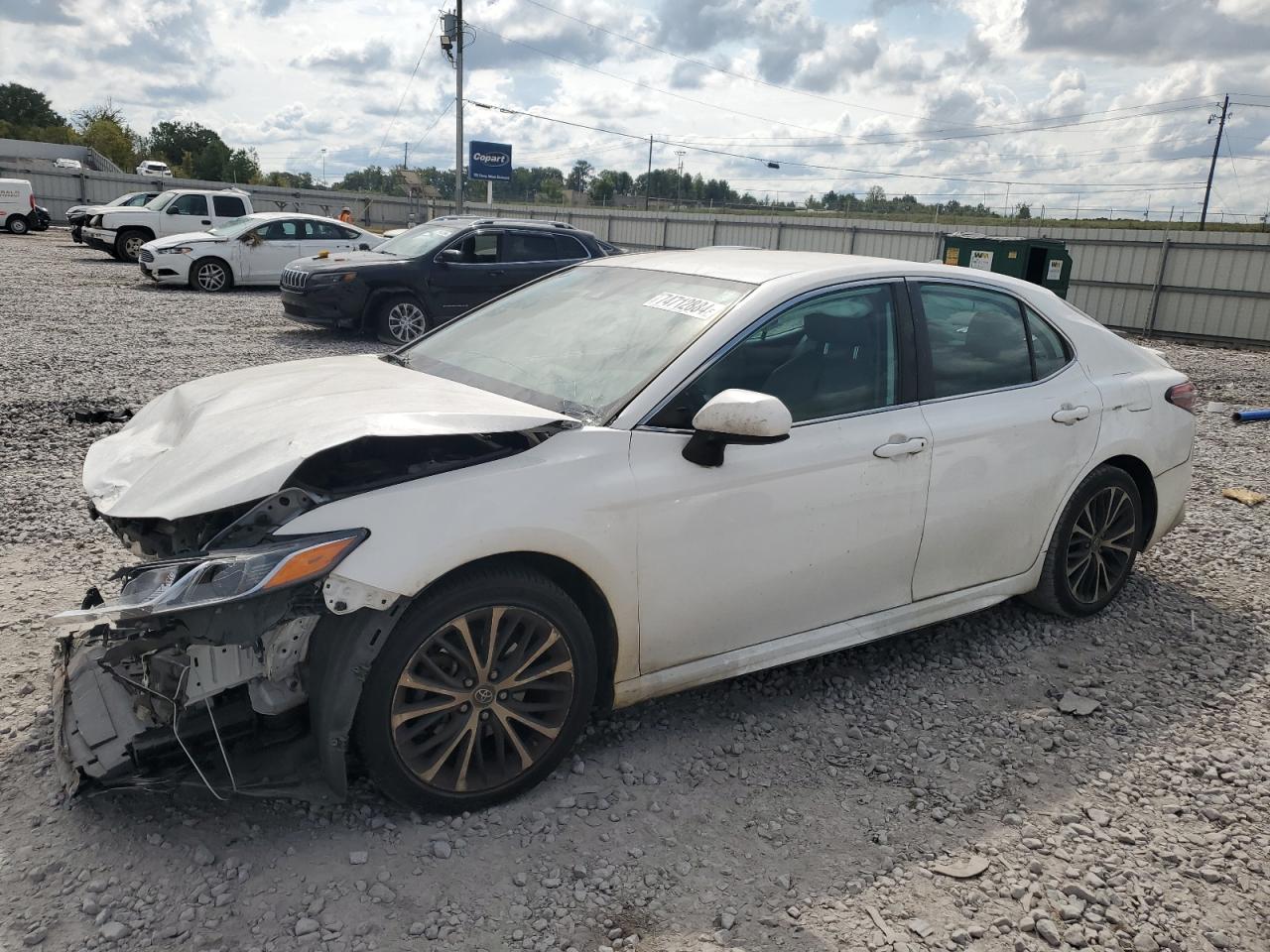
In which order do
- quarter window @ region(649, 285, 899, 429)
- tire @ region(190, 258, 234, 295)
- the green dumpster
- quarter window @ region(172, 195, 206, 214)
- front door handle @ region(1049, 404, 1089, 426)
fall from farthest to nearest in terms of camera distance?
1. quarter window @ region(172, 195, 206, 214)
2. tire @ region(190, 258, 234, 295)
3. the green dumpster
4. front door handle @ region(1049, 404, 1089, 426)
5. quarter window @ region(649, 285, 899, 429)

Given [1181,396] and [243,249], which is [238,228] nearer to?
[243,249]

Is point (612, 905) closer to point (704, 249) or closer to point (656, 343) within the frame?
point (656, 343)

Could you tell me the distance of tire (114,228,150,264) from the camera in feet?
72.5

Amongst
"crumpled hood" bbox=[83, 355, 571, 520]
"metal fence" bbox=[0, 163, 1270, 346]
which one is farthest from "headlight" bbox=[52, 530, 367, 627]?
"metal fence" bbox=[0, 163, 1270, 346]

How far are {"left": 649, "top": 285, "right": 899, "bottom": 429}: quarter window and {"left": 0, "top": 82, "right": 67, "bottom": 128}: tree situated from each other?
107 m

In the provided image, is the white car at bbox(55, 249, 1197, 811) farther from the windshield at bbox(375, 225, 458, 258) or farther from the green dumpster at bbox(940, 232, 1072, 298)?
the green dumpster at bbox(940, 232, 1072, 298)

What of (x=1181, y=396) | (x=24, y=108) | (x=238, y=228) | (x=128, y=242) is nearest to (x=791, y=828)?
(x=1181, y=396)

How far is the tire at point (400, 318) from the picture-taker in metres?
12.3

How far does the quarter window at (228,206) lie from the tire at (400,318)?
11.7 meters

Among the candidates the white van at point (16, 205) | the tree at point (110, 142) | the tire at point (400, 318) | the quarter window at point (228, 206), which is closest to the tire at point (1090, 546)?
the tire at point (400, 318)

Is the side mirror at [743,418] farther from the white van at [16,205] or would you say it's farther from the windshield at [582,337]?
the white van at [16,205]

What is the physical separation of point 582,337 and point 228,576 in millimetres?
1643

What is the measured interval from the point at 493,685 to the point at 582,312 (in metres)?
1.63

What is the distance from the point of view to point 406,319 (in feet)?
40.8
